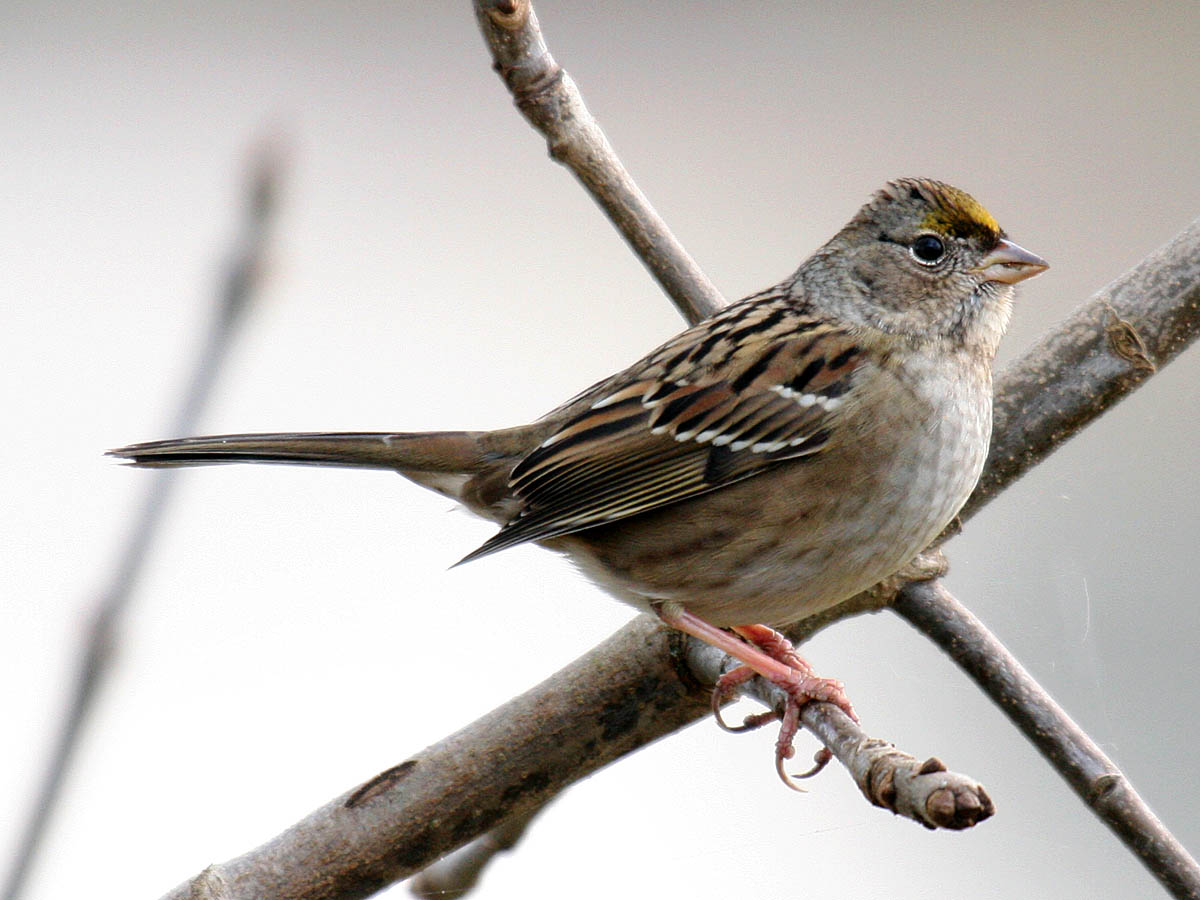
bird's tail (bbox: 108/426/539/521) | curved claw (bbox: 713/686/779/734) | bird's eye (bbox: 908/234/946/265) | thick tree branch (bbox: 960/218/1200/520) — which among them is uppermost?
bird's tail (bbox: 108/426/539/521)

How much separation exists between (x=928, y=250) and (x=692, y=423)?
1.87 ft

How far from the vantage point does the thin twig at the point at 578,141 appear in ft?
6.50

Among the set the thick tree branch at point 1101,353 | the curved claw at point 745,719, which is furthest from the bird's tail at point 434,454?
the thick tree branch at point 1101,353

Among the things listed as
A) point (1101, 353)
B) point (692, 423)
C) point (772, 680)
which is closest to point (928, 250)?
point (1101, 353)

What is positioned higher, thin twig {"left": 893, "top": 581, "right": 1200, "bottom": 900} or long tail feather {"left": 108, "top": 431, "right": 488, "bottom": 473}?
long tail feather {"left": 108, "top": 431, "right": 488, "bottom": 473}

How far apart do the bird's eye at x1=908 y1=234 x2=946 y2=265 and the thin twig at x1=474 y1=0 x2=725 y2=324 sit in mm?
375

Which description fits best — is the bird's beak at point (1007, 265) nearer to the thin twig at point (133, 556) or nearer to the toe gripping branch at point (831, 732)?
the toe gripping branch at point (831, 732)

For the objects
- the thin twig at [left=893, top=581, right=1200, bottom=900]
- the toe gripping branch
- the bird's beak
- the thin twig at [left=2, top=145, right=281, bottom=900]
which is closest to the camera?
the thin twig at [left=2, top=145, right=281, bottom=900]

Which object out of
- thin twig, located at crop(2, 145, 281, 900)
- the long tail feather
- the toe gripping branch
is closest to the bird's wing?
the long tail feather

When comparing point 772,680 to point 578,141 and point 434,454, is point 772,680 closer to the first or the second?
point 434,454

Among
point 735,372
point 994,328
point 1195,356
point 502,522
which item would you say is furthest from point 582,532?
point 1195,356

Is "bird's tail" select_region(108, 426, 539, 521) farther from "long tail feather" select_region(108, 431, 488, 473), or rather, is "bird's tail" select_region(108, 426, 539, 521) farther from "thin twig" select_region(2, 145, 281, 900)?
"thin twig" select_region(2, 145, 281, 900)

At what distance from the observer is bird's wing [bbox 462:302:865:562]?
2.27 metres

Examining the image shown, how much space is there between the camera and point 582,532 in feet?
7.78
